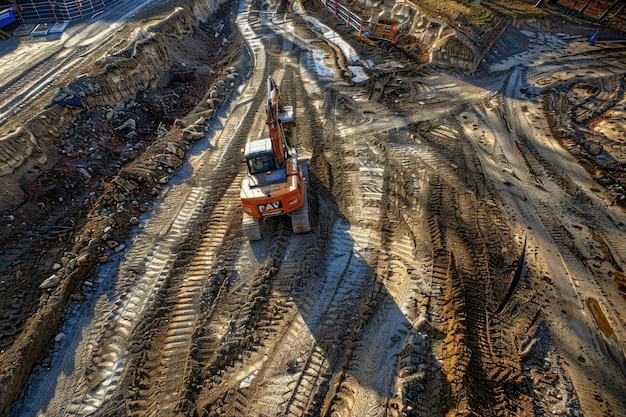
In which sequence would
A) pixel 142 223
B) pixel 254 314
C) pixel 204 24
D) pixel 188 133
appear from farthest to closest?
pixel 204 24 < pixel 188 133 < pixel 142 223 < pixel 254 314

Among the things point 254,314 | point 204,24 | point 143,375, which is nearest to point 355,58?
point 204,24

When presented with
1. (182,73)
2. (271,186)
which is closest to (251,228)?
(271,186)

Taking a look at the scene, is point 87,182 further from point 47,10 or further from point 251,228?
point 47,10

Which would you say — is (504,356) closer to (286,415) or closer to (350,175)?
(286,415)

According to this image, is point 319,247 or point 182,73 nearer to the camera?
point 319,247

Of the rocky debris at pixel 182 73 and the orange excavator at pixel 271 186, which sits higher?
the orange excavator at pixel 271 186

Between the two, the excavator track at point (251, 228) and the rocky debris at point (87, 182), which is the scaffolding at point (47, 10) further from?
the excavator track at point (251, 228)

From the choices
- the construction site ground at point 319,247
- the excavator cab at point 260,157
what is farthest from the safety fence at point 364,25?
the excavator cab at point 260,157
